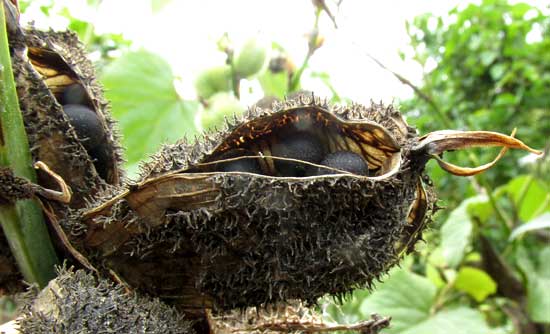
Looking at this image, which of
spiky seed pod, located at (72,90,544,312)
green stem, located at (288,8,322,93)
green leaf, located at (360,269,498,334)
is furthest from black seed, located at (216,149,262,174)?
green leaf, located at (360,269,498,334)

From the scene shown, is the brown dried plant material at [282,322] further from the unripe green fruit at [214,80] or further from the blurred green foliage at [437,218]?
the unripe green fruit at [214,80]

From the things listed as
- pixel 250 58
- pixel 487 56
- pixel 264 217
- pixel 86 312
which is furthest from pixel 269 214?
pixel 487 56

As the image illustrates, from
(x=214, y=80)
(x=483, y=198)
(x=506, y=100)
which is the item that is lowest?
(x=483, y=198)

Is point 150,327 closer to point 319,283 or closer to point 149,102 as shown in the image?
point 319,283

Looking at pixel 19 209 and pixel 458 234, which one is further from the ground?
pixel 458 234

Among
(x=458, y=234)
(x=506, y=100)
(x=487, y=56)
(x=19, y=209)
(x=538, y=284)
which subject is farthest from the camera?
(x=487, y=56)

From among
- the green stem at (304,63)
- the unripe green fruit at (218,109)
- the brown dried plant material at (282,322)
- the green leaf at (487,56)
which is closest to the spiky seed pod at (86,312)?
the brown dried plant material at (282,322)

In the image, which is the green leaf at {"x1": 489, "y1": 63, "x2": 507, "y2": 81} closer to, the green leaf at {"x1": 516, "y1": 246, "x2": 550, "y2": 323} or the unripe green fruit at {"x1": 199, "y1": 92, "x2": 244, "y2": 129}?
the green leaf at {"x1": 516, "y1": 246, "x2": 550, "y2": 323}

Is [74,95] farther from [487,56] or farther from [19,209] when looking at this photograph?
[487,56]
